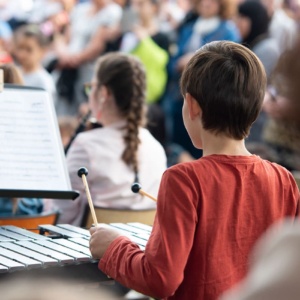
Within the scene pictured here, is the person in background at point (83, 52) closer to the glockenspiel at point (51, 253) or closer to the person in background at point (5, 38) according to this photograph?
the person in background at point (5, 38)

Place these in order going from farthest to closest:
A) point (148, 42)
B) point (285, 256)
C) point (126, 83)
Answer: point (148, 42), point (126, 83), point (285, 256)

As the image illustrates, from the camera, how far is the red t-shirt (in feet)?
7.74

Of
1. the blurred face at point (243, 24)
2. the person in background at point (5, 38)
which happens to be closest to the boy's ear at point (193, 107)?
the blurred face at point (243, 24)

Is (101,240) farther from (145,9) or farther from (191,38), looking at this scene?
(145,9)

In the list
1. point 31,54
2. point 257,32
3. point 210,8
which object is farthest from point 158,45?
point 31,54

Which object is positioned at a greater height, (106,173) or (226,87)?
(226,87)

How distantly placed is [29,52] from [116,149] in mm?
3526

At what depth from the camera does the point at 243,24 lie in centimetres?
686

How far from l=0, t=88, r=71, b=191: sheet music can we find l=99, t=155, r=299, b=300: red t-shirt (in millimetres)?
872

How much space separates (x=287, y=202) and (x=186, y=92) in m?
0.46

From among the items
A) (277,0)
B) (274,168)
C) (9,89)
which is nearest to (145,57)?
(277,0)

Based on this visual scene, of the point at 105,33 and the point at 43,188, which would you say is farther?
the point at 105,33

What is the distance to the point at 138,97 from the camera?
169 inches

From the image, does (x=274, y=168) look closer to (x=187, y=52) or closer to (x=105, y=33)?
(x=187, y=52)
